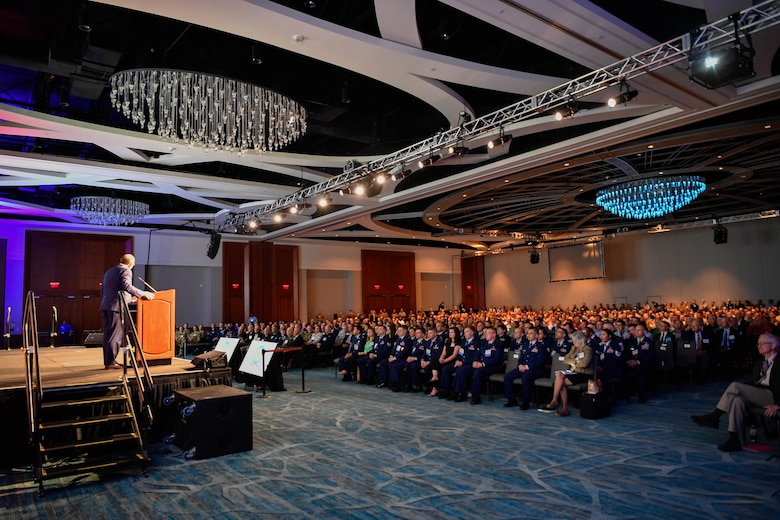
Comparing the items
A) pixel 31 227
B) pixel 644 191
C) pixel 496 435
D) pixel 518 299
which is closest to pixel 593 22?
pixel 496 435

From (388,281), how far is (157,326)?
752 inches

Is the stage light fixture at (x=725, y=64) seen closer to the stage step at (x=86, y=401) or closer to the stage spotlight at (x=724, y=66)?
the stage spotlight at (x=724, y=66)

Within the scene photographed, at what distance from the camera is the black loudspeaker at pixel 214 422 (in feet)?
16.4

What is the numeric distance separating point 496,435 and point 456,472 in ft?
4.49

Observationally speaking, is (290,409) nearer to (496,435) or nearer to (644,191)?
(496,435)

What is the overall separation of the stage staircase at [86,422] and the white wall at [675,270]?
69.1ft

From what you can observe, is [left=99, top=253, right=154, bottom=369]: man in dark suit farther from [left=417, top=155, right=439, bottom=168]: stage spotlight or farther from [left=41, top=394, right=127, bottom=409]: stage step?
[left=417, top=155, right=439, bottom=168]: stage spotlight

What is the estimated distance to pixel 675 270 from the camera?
21375mm

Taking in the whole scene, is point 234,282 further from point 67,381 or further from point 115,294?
point 67,381

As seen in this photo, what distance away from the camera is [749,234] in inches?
758

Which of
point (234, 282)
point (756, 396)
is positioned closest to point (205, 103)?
point (756, 396)

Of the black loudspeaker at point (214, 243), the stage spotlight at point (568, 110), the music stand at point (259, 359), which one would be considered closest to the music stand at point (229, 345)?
the music stand at point (259, 359)

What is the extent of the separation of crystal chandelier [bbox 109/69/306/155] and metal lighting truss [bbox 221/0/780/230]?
90.4 inches

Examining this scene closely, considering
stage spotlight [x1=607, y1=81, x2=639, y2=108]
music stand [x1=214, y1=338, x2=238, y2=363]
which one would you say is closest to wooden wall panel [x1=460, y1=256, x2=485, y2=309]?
music stand [x1=214, y1=338, x2=238, y2=363]
